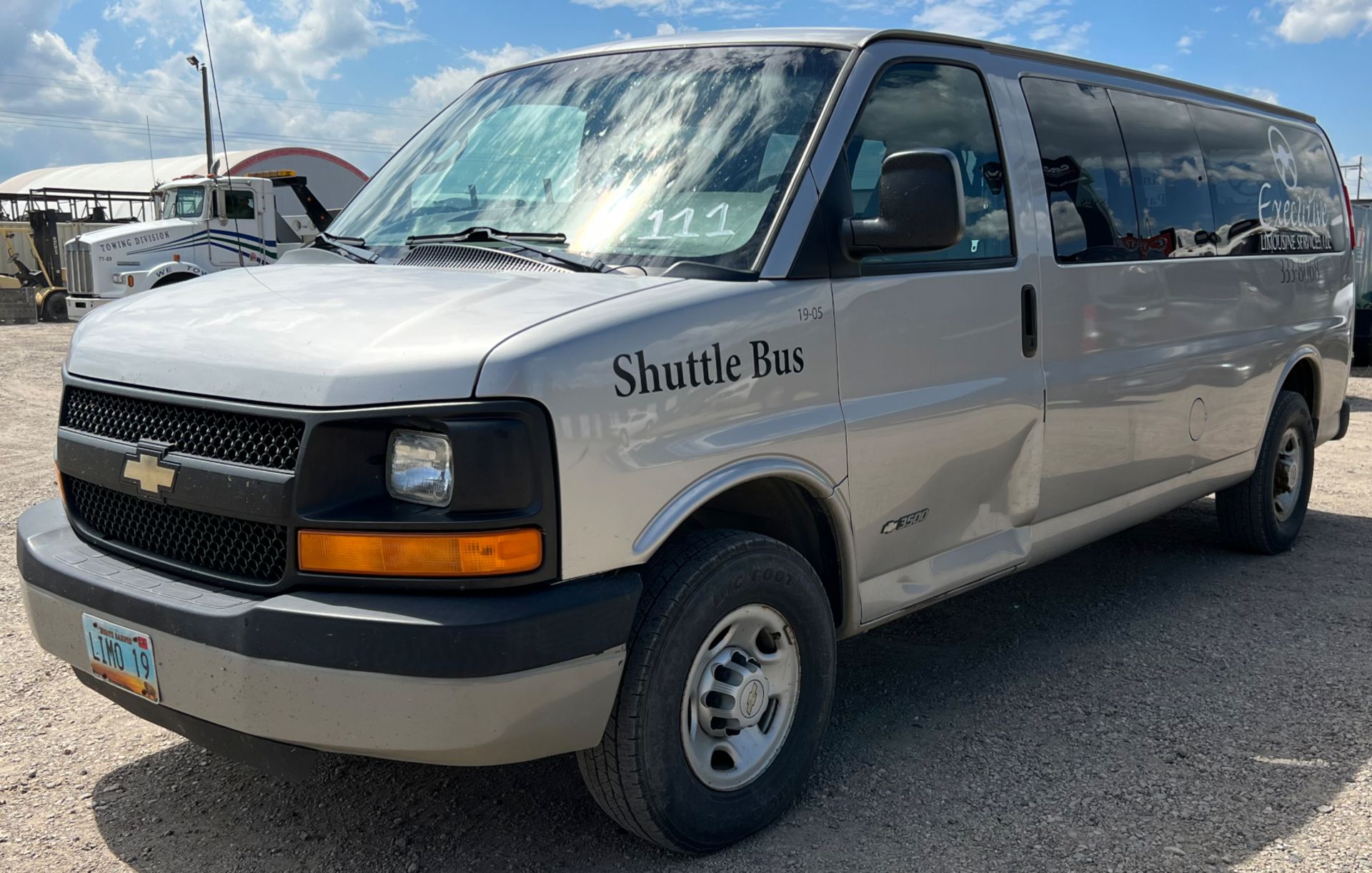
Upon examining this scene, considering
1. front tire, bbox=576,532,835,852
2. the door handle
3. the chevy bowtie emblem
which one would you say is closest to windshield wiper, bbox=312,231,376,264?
the chevy bowtie emblem

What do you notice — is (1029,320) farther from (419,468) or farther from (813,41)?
(419,468)

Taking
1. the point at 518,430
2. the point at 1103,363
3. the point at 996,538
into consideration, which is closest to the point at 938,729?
the point at 996,538

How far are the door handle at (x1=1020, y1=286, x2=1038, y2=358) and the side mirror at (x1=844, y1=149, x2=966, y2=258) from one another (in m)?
0.84

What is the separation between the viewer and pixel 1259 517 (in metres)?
6.16

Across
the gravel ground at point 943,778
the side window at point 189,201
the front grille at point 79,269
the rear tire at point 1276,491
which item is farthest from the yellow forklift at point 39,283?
the rear tire at point 1276,491

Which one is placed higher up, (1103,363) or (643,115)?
(643,115)

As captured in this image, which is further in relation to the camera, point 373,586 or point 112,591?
point 112,591

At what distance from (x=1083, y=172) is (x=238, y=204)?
1774 centimetres

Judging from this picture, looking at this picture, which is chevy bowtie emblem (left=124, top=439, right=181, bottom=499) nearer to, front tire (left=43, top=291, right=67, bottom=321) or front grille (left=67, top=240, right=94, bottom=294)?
front grille (left=67, top=240, right=94, bottom=294)

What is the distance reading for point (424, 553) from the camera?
258 centimetres

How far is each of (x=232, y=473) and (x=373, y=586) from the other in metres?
0.42

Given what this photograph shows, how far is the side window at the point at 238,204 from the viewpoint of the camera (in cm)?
1950

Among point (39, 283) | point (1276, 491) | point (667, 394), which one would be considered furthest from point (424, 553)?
point (39, 283)

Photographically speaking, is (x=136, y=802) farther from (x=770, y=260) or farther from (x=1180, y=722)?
(x=1180, y=722)
